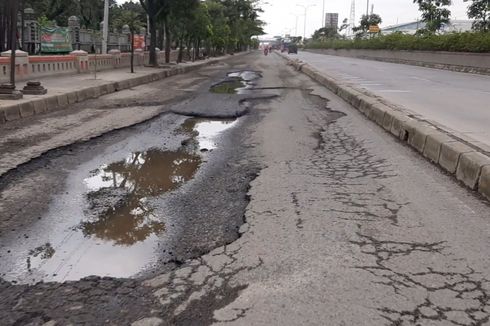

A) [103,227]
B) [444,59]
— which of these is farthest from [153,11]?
[103,227]

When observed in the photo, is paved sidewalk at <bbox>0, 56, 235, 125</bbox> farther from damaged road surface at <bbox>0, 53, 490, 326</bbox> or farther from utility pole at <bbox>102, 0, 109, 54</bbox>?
utility pole at <bbox>102, 0, 109, 54</bbox>

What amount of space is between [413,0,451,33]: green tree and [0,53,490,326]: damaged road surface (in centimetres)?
3383

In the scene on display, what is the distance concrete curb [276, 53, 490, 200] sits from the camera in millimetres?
5426

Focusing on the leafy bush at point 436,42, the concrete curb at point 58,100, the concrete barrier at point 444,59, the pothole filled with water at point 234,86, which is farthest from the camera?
the leafy bush at point 436,42

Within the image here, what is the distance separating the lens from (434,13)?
38125 mm

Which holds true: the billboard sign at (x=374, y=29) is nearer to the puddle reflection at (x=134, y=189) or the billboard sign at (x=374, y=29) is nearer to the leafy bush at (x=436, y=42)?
the leafy bush at (x=436, y=42)

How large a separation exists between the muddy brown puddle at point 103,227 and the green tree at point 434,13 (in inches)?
1403

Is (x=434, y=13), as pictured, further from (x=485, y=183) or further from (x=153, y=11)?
(x=485, y=183)

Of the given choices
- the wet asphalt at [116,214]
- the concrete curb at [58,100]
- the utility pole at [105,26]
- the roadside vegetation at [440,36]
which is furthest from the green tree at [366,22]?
the wet asphalt at [116,214]

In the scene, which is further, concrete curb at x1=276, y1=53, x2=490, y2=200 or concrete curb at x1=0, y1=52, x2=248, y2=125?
concrete curb at x1=0, y1=52, x2=248, y2=125

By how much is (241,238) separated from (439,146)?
3.75m

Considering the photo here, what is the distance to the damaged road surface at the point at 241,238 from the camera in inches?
116

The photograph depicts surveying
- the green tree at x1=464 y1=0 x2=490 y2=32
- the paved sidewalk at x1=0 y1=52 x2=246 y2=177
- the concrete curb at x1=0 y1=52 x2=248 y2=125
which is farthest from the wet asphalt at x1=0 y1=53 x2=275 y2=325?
the green tree at x1=464 y1=0 x2=490 y2=32

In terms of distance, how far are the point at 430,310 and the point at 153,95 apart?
44.0ft
